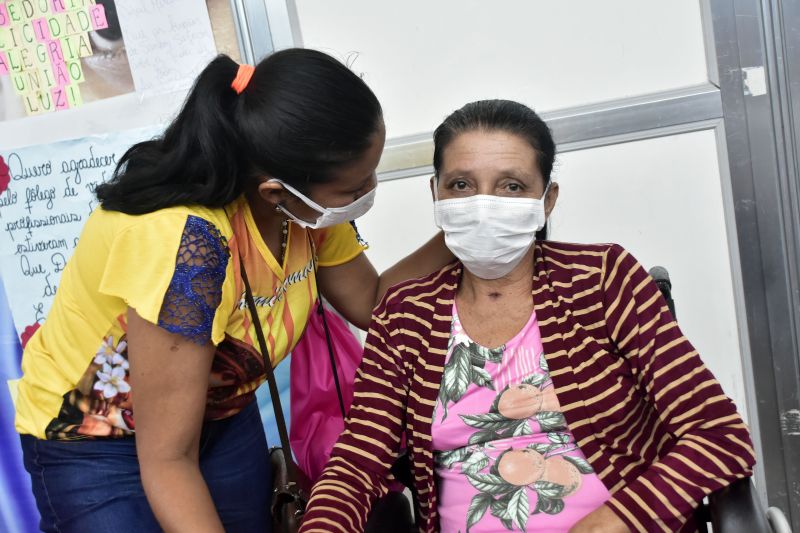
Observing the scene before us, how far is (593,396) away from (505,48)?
1177mm

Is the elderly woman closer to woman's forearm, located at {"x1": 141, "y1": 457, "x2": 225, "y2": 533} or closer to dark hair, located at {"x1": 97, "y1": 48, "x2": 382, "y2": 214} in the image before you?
woman's forearm, located at {"x1": 141, "y1": 457, "x2": 225, "y2": 533}

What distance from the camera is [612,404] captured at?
4.66 ft

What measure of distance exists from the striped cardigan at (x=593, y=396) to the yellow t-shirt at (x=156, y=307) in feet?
0.74

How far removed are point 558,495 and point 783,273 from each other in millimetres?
1129

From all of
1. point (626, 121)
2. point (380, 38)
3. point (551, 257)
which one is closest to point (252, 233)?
point (551, 257)

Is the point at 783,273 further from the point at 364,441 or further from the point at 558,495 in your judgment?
the point at 364,441

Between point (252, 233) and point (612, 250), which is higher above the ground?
point (252, 233)

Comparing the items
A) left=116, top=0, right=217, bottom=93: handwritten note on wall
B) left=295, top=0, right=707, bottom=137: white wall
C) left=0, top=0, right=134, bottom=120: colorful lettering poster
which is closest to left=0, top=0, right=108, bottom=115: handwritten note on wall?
left=0, top=0, right=134, bottom=120: colorful lettering poster

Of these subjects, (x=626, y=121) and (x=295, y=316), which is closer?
(x=295, y=316)

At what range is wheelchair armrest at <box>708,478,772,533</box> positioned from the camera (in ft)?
3.83

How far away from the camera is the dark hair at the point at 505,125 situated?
5.02 feet

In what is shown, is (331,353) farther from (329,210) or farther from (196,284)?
(196,284)

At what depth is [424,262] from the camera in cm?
177

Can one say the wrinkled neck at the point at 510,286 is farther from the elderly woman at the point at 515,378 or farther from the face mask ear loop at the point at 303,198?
the face mask ear loop at the point at 303,198
